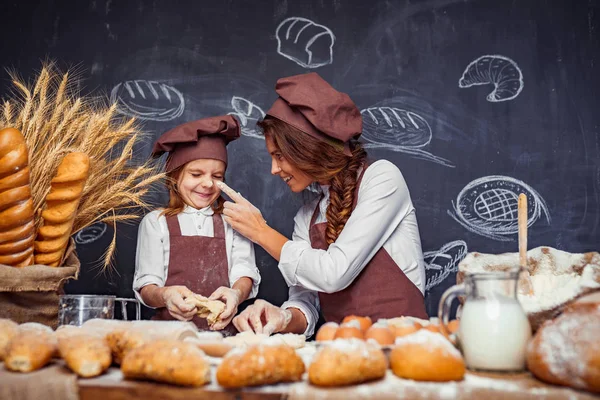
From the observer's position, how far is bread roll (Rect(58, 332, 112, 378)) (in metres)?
0.99

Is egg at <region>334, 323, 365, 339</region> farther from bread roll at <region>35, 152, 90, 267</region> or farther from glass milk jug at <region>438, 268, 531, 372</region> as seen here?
bread roll at <region>35, 152, 90, 267</region>

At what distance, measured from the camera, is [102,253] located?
10.2 ft

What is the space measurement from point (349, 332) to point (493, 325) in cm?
30

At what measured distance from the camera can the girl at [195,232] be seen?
2.38 m

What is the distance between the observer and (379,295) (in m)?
2.20

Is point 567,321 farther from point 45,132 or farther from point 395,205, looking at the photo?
point 45,132

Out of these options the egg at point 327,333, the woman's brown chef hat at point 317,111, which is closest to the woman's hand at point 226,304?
the woman's brown chef hat at point 317,111

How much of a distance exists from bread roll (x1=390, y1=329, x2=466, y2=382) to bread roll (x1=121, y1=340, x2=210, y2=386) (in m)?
0.33

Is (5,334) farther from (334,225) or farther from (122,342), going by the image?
(334,225)

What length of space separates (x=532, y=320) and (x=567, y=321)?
0.52 feet

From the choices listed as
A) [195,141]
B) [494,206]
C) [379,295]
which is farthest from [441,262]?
[195,141]

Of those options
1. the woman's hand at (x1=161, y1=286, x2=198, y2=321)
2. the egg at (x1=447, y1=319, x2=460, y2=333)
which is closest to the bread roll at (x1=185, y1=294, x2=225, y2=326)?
the woman's hand at (x1=161, y1=286, x2=198, y2=321)

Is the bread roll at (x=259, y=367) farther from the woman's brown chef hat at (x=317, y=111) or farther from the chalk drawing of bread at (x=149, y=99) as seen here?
the chalk drawing of bread at (x=149, y=99)

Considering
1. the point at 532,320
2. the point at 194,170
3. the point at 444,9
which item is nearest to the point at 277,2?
the point at 444,9
